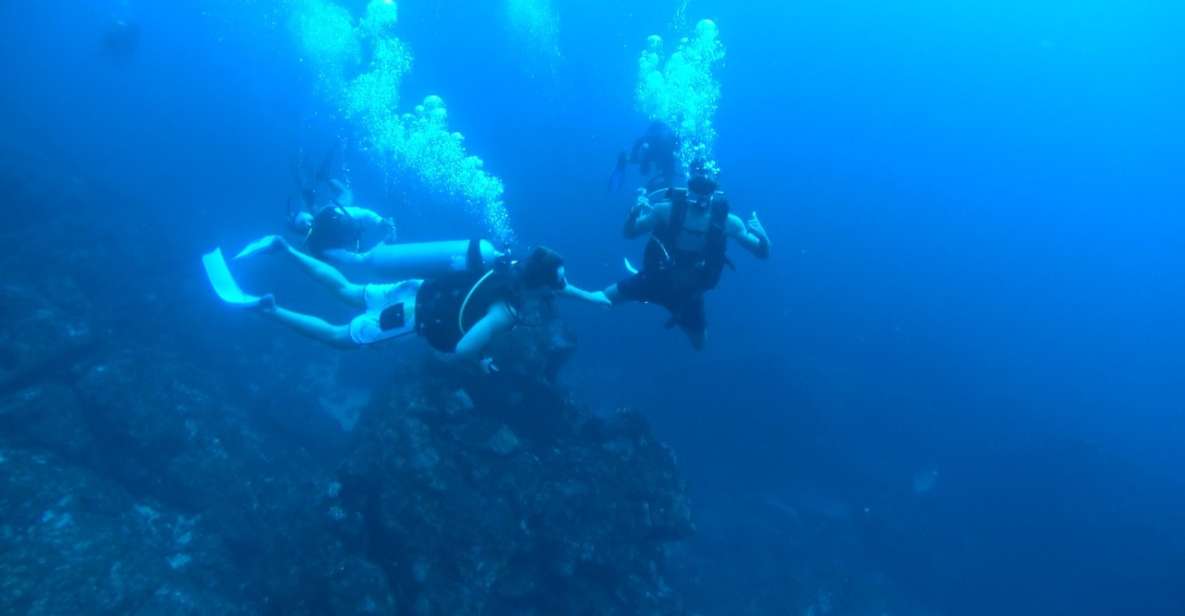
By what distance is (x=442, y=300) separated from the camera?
5328 mm

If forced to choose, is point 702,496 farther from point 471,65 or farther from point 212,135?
point 212,135

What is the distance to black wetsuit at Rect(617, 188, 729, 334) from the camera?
6.12 metres

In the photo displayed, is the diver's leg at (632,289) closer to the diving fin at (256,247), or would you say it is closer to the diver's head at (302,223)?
the diver's head at (302,223)

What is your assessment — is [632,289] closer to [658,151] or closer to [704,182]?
[704,182]

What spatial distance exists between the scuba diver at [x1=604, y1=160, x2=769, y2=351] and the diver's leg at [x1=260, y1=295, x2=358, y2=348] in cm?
294

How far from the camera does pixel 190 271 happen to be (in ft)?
53.0

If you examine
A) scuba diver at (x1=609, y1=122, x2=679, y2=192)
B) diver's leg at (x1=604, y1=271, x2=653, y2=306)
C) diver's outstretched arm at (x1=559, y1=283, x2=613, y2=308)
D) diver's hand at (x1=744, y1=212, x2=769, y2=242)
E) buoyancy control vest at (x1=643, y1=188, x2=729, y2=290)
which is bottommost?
diver's outstretched arm at (x1=559, y1=283, x2=613, y2=308)

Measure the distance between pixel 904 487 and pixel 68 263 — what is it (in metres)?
23.4

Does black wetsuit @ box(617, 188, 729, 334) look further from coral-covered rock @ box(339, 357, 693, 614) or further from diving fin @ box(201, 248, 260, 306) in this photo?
diving fin @ box(201, 248, 260, 306)

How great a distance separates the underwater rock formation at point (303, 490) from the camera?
6879mm

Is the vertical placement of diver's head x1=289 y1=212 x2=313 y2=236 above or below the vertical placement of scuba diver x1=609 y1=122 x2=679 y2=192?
below

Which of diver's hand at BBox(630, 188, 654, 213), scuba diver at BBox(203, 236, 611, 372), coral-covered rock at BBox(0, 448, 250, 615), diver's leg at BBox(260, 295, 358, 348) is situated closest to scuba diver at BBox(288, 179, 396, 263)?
scuba diver at BBox(203, 236, 611, 372)

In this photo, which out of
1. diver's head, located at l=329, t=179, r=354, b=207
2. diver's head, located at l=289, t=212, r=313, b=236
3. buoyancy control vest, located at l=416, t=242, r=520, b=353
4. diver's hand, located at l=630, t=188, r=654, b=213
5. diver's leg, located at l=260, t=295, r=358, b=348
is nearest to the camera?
buoyancy control vest, located at l=416, t=242, r=520, b=353

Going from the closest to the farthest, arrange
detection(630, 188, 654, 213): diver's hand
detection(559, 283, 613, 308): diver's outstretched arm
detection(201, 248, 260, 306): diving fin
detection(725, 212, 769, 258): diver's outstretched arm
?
detection(559, 283, 613, 308): diver's outstretched arm, detection(201, 248, 260, 306): diving fin, detection(630, 188, 654, 213): diver's hand, detection(725, 212, 769, 258): diver's outstretched arm
